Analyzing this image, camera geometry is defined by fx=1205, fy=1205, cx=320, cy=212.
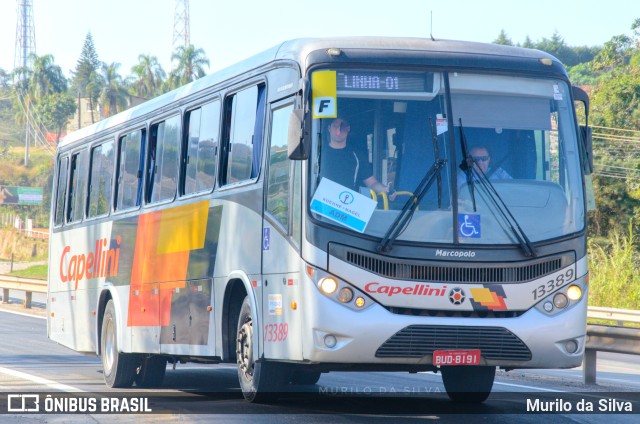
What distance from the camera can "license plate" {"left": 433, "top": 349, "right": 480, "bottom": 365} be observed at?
378 inches

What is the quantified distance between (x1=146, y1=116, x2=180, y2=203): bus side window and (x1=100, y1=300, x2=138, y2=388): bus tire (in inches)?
75.6

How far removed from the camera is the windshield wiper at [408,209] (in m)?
9.60

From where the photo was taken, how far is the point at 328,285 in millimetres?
9570

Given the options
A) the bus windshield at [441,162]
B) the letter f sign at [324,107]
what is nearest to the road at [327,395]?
the bus windshield at [441,162]

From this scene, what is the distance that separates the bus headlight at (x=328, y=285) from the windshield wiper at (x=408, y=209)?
441 mm

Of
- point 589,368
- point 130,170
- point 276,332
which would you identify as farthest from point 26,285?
point 276,332

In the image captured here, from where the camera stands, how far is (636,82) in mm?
48625

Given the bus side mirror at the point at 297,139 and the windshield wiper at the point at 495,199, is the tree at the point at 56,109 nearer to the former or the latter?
the bus side mirror at the point at 297,139

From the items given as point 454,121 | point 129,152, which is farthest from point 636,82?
point 454,121

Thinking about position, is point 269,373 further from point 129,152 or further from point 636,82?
point 636,82

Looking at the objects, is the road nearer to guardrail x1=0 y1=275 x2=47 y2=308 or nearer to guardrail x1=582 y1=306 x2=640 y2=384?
guardrail x1=582 y1=306 x2=640 y2=384

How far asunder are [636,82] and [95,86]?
10035cm

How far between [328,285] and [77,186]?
8.97m

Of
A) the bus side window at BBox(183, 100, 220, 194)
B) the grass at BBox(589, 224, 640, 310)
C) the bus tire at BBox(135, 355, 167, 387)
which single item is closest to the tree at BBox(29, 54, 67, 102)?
the grass at BBox(589, 224, 640, 310)
